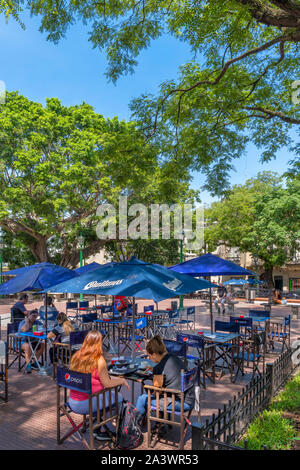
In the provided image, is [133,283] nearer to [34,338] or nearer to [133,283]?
[133,283]

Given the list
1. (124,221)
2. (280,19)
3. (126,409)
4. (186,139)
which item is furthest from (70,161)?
(126,409)

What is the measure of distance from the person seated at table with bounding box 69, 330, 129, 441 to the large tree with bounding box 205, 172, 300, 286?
2488 cm

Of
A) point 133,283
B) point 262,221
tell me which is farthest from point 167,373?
point 262,221

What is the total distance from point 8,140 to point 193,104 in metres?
18.5

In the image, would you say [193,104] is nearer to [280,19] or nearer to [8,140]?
[280,19]

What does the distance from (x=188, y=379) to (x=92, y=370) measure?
1.36 metres

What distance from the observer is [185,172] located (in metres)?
10.2

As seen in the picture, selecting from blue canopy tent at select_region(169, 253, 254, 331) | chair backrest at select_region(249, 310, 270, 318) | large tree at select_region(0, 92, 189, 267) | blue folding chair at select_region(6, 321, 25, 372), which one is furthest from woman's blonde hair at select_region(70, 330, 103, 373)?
large tree at select_region(0, 92, 189, 267)

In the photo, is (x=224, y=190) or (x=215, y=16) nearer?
(x=215, y=16)

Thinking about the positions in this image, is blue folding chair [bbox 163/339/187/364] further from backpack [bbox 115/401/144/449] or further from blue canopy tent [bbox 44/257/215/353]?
backpack [bbox 115/401/144/449]

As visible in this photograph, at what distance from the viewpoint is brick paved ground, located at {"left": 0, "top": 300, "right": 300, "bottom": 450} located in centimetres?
456

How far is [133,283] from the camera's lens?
5.31m

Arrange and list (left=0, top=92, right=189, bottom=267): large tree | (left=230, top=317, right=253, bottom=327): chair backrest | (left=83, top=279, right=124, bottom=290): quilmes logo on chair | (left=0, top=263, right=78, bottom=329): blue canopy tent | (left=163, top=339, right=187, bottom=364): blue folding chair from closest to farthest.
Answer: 1. (left=83, top=279, right=124, bottom=290): quilmes logo on chair
2. (left=163, top=339, right=187, bottom=364): blue folding chair
3. (left=0, top=263, right=78, bottom=329): blue canopy tent
4. (left=230, top=317, right=253, bottom=327): chair backrest
5. (left=0, top=92, right=189, bottom=267): large tree

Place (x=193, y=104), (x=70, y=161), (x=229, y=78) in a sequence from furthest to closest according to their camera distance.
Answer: (x=70, y=161) → (x=193, y=104) → (x=229, y=78)
